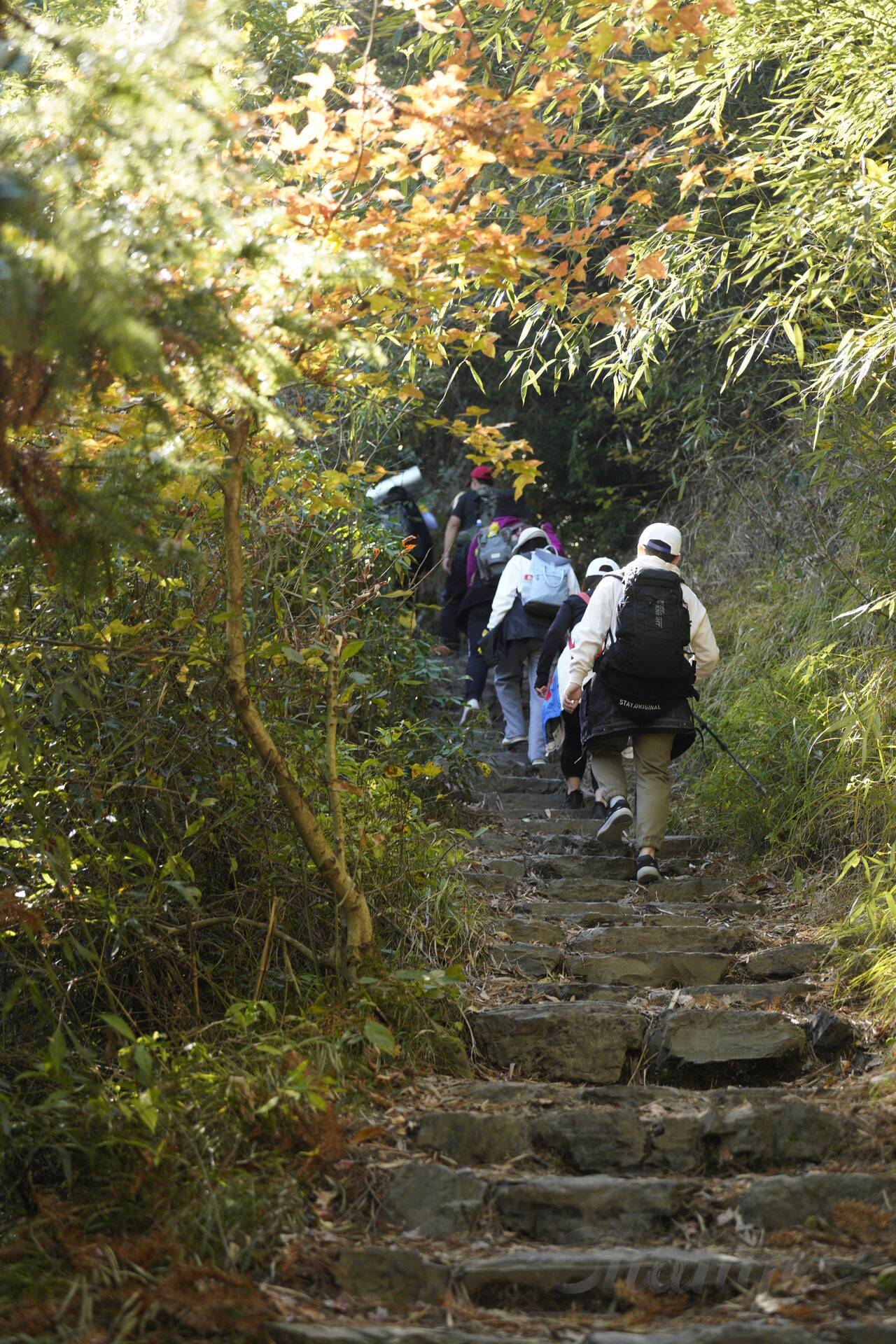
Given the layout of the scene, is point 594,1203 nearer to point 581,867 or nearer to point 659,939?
point 659,939

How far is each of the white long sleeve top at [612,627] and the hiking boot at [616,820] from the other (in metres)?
0.67

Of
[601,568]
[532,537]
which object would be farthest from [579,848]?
[532,537]

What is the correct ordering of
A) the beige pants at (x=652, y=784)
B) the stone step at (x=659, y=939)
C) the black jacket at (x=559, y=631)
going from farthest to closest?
the black jacket at (x=559, y=631) → the beige pants at (x=652, y=784) → the stone step at (x=659, y=939)

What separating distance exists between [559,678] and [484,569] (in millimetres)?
2414

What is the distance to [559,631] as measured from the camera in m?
7.96

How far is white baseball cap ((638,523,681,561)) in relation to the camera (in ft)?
21.3

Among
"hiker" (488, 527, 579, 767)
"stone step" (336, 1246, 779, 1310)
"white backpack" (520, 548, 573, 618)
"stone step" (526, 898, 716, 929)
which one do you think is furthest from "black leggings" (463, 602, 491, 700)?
"stone step" (336, 1246, 779, 1310)

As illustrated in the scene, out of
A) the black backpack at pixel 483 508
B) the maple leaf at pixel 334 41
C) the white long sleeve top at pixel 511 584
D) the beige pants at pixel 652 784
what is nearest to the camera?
the maple leaf at pixel 334 41

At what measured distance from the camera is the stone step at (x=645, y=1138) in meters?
3.51

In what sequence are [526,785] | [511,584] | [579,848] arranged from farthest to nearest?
1. [511,584]
2. [526,785]
3. [579,848]

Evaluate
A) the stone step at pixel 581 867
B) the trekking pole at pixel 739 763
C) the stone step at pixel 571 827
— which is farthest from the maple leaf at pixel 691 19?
the stone step at pixel 571 827

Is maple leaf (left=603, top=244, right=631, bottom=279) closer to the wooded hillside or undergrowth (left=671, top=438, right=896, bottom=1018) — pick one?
the wooded hillside

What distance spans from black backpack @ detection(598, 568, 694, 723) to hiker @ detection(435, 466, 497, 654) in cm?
416

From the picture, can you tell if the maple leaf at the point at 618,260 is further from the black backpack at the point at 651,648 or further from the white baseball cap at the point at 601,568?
the white baseball cap at the point at 601,568
